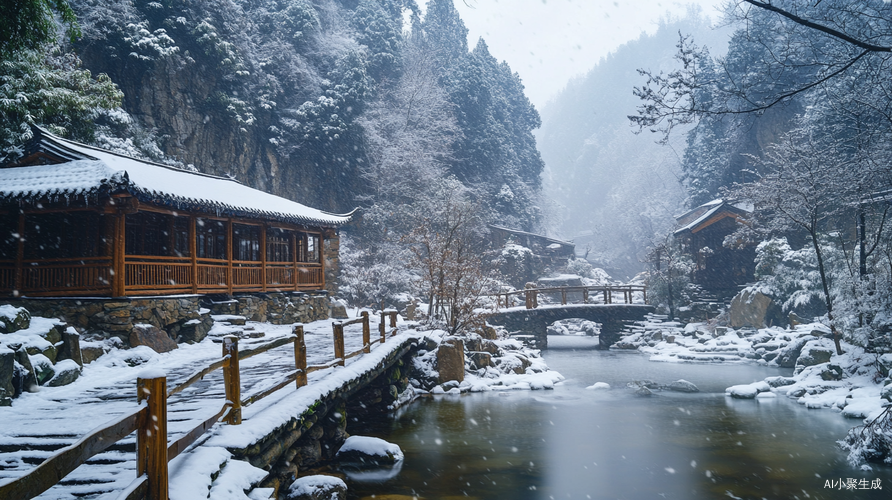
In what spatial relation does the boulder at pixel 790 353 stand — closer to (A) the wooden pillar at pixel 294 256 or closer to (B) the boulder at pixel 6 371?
(A) the wooden pillar at pixel 294 256

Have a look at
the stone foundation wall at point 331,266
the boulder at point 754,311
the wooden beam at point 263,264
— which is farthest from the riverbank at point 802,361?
the stone foundation wall at point 331,266

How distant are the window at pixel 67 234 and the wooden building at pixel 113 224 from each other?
2 cm

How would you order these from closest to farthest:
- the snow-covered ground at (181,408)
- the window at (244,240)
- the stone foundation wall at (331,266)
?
the snow-covered ground at (181,408), the window at (244,240), the stone foundation wall at (331,266)

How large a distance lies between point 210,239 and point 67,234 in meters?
4.02

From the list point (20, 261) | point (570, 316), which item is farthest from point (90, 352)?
point (570, 316)

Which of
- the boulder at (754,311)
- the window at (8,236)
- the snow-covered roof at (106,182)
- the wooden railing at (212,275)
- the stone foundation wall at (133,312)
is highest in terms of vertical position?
the snow-covered roof at (106,182)

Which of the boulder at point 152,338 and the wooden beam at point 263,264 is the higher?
the wooden beam at point 263,264

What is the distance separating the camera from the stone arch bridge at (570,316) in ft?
80.5

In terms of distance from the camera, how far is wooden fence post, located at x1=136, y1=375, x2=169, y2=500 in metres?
3.33

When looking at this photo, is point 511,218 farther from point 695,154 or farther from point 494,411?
point 494,411

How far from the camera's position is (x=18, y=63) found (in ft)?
43.6

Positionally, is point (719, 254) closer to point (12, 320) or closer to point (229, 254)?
point (229, 254)

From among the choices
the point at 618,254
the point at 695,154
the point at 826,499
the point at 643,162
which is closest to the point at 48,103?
the point at 826,499

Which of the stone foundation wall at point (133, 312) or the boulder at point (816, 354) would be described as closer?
the stone foundation wall at point (133, 312)
